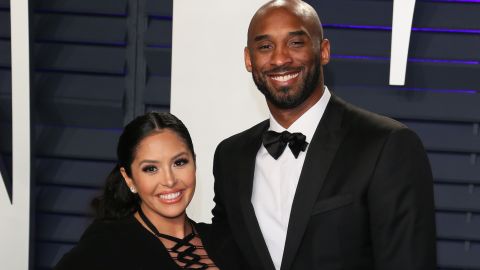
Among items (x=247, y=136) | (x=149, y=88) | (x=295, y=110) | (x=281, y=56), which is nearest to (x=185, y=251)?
(x=247, y=136)

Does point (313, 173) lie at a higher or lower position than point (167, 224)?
higher

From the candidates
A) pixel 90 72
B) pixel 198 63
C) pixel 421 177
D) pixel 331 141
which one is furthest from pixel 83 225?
pixel 421 177

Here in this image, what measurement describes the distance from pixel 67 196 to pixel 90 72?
58cm

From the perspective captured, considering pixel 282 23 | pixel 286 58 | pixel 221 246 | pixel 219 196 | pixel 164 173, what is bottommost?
pixel 221 246

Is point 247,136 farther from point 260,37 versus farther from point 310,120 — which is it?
point 260,37

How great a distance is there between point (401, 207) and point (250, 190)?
0.49 m

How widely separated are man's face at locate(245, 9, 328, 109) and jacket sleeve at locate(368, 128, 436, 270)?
0.31m

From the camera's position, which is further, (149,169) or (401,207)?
(149,169)

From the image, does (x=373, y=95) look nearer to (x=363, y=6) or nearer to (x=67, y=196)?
(x=363, y=6)

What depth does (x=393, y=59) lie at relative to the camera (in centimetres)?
307

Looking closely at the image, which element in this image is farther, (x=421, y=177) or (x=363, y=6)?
(x=363, y=6)

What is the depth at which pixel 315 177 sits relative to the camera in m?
2.20

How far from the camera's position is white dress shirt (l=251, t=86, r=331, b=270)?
2.26 m

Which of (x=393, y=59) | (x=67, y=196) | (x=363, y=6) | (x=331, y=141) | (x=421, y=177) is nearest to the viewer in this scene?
(x=421, y=177)
